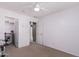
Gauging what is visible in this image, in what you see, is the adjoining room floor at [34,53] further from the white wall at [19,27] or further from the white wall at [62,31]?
the white wall at [19,27]

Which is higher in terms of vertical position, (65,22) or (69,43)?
(65,22)

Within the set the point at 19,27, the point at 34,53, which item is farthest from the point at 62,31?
the point at 19,27

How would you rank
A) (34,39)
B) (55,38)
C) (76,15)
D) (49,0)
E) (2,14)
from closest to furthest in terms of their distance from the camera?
(49,0)
(76,15)
(2,14)
(55,38)
(34,39)

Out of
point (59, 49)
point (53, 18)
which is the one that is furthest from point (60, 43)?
point (53, 18)

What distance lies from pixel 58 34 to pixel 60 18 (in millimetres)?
897

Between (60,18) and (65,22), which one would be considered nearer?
(65,22)

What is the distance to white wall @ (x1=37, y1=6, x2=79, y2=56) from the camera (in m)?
3.13

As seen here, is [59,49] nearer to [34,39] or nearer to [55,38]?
[55,38]

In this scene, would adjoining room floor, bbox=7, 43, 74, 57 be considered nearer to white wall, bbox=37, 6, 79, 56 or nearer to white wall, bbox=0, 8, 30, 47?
white wall, bbox=37, 6, 79, 56

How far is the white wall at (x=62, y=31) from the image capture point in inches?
123

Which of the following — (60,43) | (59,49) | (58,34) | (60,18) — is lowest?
(59,49)

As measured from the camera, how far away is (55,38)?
4.14 m

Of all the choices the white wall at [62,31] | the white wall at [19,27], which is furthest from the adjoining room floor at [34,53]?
the white wall at [19,27]

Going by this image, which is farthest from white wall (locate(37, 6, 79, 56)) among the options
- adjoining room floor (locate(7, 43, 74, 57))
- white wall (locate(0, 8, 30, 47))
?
white wall (locate(0, 8, 30, 47))
